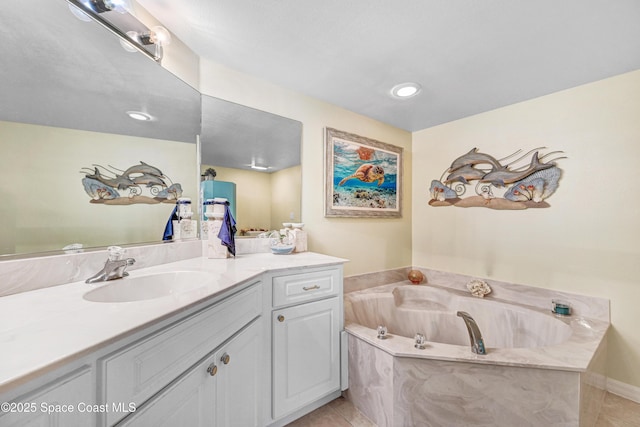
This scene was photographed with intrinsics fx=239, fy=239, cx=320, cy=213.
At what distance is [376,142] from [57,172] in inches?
89.4

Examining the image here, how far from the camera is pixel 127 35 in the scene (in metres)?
1.16

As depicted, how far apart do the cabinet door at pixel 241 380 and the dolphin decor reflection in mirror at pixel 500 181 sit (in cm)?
219

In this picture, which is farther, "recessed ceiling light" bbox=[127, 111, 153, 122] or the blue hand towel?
the blue hand towel

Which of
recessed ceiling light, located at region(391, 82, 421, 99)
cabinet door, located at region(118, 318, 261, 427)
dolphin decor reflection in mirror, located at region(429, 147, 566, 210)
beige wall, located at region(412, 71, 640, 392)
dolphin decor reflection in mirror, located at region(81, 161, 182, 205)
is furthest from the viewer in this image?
dolphin decor reflection in mirror, located at region(429, 147, 566, 210)

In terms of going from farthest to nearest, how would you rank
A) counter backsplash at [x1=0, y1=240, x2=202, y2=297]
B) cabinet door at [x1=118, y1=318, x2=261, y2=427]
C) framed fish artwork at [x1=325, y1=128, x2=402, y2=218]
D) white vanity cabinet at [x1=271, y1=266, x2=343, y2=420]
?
framed fish artwork at [x1=325, y1=128, x2=402, y2=218], white vanity cabinet at [x1=271, y1=266, x2=343, y2=420], counter backsplash at [x1=0, y1=240, x2=202, y2=297], cabinet door at [x1=118, y1=318, x2=261, y2=427]

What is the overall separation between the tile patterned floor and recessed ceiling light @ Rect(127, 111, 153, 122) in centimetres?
190

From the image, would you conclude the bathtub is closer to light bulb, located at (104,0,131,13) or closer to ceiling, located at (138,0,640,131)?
ceiling, located at (138,0,640,131)

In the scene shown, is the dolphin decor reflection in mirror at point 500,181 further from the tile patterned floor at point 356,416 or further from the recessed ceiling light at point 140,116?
the recessed ceiling light at point 140,116

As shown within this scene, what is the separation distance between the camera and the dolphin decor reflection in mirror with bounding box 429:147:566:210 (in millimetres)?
1924

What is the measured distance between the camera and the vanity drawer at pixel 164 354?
0.58 m

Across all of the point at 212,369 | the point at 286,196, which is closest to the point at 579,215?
the point at 286,196

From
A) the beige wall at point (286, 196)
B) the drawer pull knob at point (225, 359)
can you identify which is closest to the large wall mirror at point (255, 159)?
the beige wall at point (286, 196)

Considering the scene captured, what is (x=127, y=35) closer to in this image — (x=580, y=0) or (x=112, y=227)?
(x=112, y=227)

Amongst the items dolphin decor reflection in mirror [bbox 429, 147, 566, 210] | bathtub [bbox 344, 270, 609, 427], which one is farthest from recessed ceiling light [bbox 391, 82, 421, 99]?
bathtub [bbox 344, 270, 609, 427]
